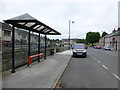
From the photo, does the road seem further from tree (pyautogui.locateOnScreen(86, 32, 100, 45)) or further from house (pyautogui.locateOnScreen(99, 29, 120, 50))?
tree (pyautogui.locateOnScreen(86, 32, 100, 45))

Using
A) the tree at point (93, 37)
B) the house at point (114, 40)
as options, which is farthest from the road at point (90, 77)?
the tree at point (93, 37)

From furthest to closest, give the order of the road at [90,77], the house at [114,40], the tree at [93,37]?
the tree at [93,37] → the house at [114,40] → the road at [90,77]

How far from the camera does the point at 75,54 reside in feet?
62.4

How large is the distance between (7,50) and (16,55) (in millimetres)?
857

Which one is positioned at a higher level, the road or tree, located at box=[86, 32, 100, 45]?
tree, located at box=[86, 32, 100, 45]

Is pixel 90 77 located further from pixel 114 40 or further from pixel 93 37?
pixel 93 37

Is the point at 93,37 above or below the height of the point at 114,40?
above

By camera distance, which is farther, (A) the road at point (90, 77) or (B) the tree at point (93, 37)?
(B) the tree at point (93, 37)

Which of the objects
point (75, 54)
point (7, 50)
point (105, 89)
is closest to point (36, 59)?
point (7, 50)

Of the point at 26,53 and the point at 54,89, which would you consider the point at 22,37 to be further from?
the point at 54,89

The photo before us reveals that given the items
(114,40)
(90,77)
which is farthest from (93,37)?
(90,77)

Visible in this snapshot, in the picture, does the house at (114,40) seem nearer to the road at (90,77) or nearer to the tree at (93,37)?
the tree at (93,37)

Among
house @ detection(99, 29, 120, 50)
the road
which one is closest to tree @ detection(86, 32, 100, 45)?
house @ detection(99, 29, 120, 50)

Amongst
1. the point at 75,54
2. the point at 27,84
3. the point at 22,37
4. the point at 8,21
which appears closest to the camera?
the point at 27,84
